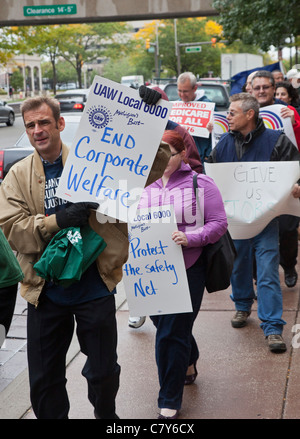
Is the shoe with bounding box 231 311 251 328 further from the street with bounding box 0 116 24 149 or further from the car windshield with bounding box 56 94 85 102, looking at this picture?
the car windshield with bounding box 56 94 85 102

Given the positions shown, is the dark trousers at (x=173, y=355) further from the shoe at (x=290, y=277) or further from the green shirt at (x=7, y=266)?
the shoe at (x=290, y=277)

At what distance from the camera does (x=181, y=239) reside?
4.05 m

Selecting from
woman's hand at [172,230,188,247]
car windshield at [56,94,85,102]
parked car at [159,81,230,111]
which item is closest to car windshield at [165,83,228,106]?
parked car at [159,81,230,111]

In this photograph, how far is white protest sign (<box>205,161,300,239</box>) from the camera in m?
5.34

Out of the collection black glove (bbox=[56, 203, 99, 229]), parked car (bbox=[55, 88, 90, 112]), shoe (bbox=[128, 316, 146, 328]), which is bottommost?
parked car (bbox=[55, 88, 90, 112])

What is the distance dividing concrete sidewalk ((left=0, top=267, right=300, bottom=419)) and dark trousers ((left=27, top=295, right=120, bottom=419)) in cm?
67

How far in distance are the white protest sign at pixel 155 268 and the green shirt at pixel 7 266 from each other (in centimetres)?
100

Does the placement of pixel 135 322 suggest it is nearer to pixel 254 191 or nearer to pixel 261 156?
pixel 254 191

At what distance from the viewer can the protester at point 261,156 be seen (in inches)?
209

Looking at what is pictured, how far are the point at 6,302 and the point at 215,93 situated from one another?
643 inches

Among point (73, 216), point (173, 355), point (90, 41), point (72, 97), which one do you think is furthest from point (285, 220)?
point (90, 41)

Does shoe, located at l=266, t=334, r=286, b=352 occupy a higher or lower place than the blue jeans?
lower

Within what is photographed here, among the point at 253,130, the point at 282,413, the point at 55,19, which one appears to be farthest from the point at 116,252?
the point at 55,19

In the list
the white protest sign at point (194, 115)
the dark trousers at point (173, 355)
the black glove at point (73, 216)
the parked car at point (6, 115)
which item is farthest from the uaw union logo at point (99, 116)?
the parked car at point (6, 115)
